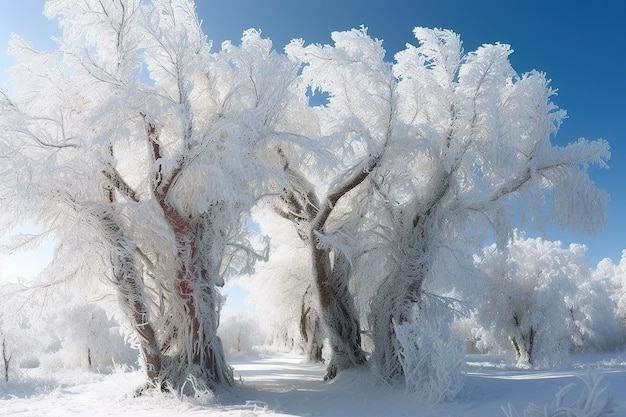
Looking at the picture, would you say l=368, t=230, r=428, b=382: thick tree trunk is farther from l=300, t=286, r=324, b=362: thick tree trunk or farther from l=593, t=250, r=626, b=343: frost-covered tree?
l=593, t=250, r=626, b=343: frost-covered tree

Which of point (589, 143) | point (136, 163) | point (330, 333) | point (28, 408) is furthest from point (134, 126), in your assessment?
point (589, 143)

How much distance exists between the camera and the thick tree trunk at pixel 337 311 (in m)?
10.9

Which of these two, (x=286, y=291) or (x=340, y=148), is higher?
(x=340, y=148)

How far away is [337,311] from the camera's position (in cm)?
1108

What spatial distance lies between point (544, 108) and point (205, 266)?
26.2 feet

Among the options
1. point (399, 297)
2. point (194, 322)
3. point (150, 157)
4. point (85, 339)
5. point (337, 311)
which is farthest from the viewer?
point (85, 339)

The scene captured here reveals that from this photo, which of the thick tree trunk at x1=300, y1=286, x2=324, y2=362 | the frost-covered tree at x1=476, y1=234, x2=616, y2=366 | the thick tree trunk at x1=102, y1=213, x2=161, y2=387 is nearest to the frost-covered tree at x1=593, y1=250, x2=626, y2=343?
the frost-covered tree at x1=476, y1=234, x2=616, y2=366

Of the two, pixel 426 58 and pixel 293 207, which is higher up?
pixel 426 58

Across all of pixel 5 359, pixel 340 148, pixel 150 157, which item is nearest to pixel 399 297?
pixel 340 148

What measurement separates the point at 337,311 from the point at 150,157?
571 cm

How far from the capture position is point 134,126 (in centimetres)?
867

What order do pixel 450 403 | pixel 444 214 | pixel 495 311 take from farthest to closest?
1. pixel 495 311
2. pixel 444 214
3. pixel 450 403

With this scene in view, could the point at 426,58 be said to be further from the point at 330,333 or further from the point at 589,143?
the point at 330,333

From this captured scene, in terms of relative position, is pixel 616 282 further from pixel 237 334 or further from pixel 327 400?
pixel 327 400
